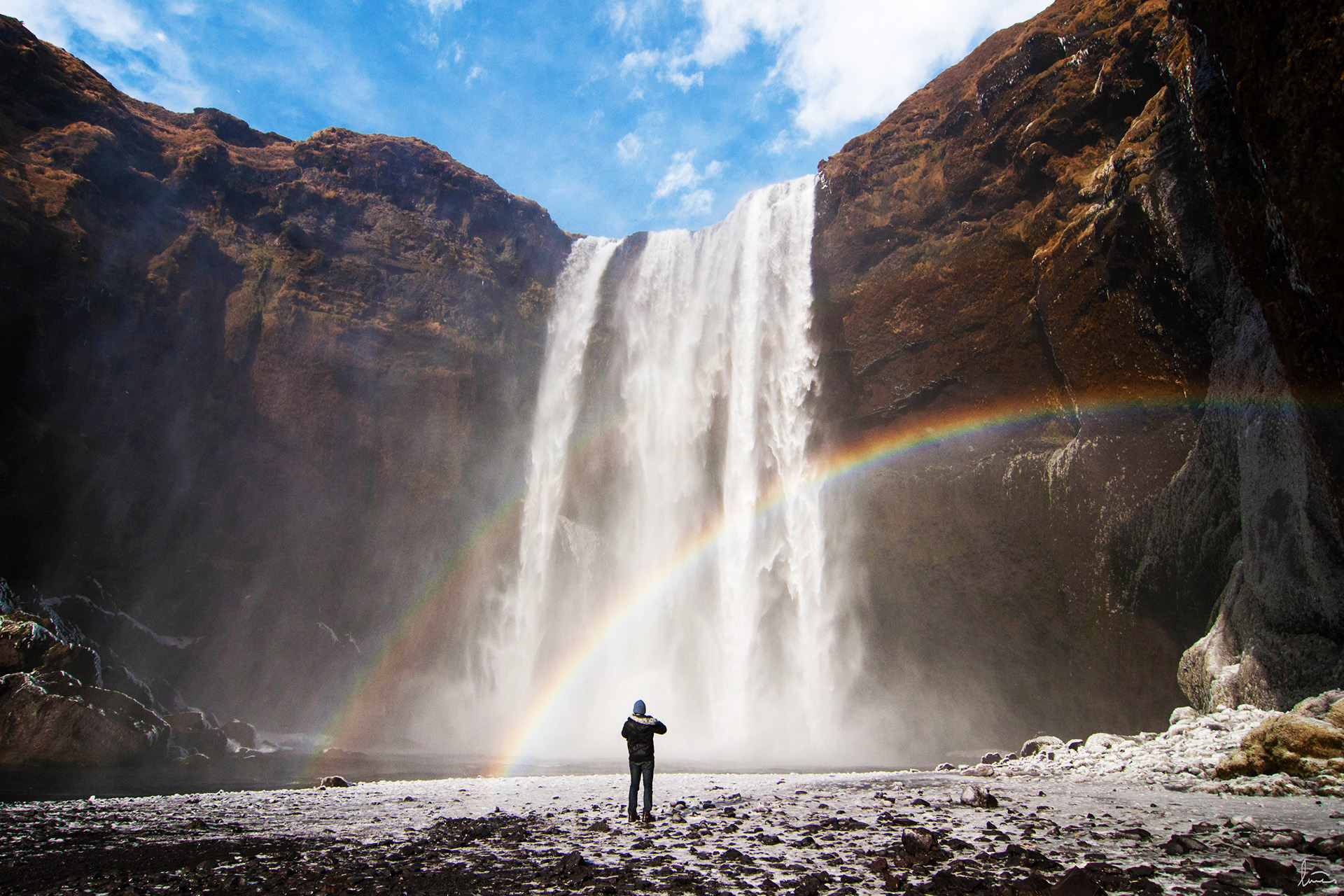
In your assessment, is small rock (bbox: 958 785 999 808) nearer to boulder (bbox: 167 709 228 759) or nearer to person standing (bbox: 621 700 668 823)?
person standing (bbox: 621 700 668 823)

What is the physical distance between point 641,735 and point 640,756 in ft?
0.70

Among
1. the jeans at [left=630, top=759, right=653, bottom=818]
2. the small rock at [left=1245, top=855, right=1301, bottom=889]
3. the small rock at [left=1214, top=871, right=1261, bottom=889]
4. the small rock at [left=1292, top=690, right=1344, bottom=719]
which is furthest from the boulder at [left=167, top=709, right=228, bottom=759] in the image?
the small rock at [left=1292, top=690, right=1344, bottom=719]

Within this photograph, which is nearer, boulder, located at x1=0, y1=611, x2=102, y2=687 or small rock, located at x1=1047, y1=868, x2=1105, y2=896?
small rock, located at x1=1047, y1=868, x2=1105, y2=896

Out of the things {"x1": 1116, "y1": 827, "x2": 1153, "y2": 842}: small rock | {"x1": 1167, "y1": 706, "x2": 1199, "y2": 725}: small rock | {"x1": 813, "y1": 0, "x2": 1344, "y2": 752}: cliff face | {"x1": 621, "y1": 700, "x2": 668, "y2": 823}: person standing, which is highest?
{"x1": 813, "y1": 0, "x2": 1344, "y2": 752}: cliff face

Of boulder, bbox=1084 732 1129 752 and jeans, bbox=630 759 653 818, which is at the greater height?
boulder, bbox=1084 732 1129 752

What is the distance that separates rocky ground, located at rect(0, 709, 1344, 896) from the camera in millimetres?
4309

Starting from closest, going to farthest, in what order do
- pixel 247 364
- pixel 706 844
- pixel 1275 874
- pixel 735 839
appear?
pixel 1275 874
pixel 706 844
pixel 735 839
pixel 247 364

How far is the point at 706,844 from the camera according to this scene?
5.71 m

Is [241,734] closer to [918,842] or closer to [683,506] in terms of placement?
[683,506]

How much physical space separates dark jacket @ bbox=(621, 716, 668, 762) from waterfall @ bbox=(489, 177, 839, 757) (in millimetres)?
16266

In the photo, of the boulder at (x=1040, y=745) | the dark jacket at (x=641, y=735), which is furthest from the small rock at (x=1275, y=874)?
the boulder at (x=1040, y=745)

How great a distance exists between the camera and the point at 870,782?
34.4ft

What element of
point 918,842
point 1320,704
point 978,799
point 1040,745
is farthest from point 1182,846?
point 1040,745

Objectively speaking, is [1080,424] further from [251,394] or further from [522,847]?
[251,394]
